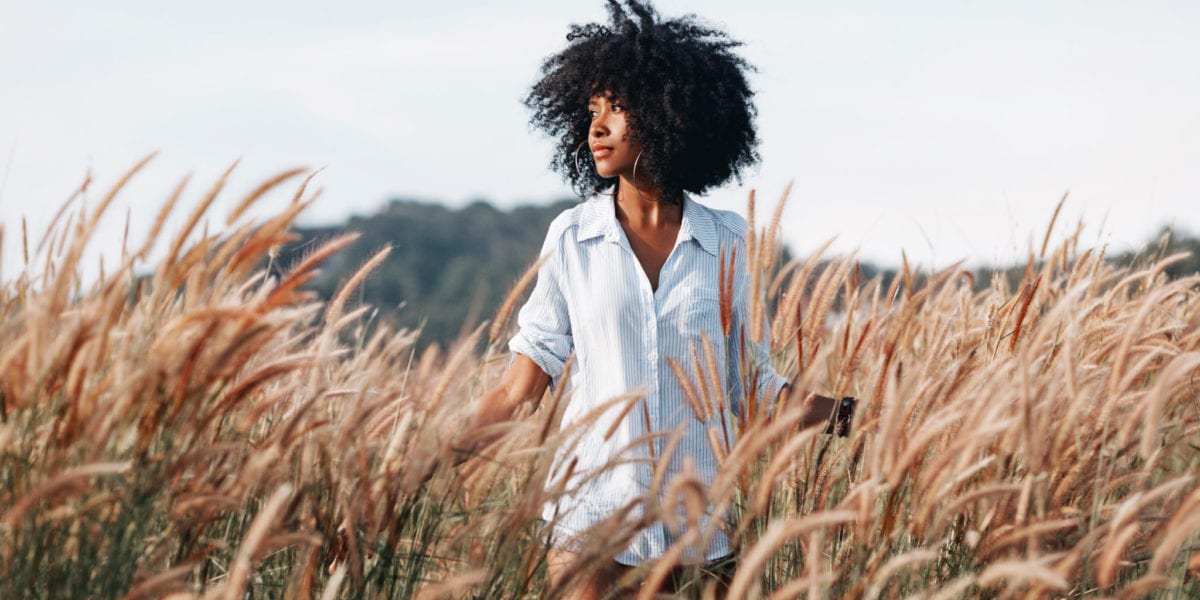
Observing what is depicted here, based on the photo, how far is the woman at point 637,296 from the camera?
223cm

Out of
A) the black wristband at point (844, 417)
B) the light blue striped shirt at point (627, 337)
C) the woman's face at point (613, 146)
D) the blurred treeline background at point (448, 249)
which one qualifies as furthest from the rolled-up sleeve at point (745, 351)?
the blurred treeline background at point (448, 249)

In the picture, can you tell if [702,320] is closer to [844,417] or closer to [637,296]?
[637,296]

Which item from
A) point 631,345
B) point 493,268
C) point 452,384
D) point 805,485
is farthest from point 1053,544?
point 493,268

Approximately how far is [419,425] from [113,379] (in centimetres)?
47

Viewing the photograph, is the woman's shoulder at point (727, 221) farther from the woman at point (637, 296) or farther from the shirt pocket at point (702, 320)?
the shirt pocket at point (702, 320)

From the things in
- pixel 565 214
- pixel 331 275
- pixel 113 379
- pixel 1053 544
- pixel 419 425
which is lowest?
pixel 331 275

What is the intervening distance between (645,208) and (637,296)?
A: 0.28m

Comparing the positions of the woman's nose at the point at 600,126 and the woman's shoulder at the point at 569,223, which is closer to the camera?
the woman's shoulder at the point at 569,223

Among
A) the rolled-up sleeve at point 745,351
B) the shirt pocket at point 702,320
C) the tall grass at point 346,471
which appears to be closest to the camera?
the tall grass at point 346,471

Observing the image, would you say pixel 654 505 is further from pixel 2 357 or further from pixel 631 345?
pixel 2 357

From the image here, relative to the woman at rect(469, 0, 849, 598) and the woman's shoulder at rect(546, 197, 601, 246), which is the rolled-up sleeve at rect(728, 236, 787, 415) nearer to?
the woman at rect(469, 0, 849, 598)

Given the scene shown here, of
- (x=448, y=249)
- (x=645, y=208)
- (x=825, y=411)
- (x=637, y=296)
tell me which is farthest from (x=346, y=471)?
(x=448, y=249)

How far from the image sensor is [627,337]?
233 cm

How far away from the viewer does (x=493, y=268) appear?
214 ft
